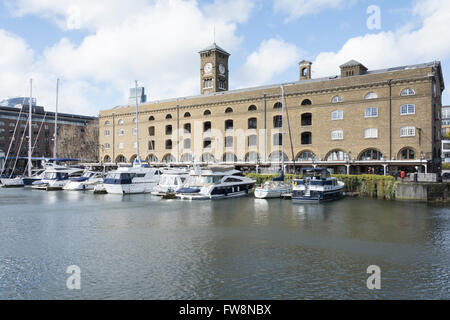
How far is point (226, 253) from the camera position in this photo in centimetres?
1460

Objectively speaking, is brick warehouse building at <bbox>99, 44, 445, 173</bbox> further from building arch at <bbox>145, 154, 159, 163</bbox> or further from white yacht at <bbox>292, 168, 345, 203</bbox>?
white yacht at <bbox>292, 168, 345, 203</bbox>

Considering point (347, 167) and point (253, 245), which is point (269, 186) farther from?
point (253, 245)

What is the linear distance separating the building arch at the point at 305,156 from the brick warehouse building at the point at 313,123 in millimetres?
139

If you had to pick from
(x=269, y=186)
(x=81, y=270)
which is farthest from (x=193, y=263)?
(x=269, y=186)

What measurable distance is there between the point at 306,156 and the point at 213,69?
1143 inches

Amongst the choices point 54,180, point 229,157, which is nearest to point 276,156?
point 229,157

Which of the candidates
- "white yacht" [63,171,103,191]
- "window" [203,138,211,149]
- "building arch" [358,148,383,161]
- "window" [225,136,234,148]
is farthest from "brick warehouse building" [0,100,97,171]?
"building arch" [358,148,383,161]

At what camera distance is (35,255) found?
14445mm

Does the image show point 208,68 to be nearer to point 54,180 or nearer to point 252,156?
point 252,156

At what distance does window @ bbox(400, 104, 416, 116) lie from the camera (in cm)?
4218

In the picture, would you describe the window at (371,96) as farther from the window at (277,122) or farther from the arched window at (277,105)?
the window at (277,122)

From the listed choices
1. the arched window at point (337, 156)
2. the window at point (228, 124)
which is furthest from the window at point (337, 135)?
the window at point (228, 124)
